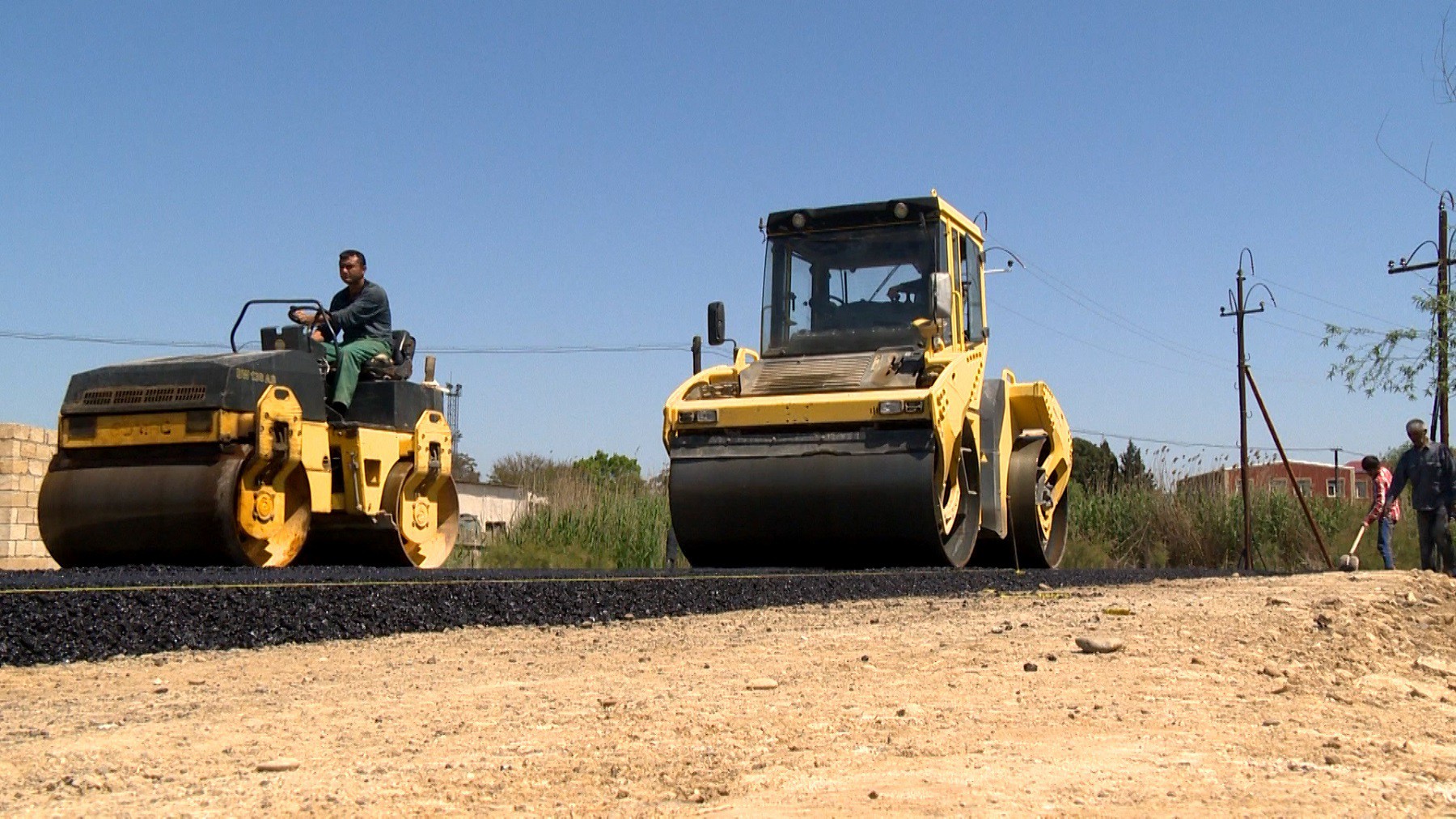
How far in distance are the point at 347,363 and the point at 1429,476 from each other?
9466 millimetres

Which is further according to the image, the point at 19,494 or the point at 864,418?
the point at 19,494

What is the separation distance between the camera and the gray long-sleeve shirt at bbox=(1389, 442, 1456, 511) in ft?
41.7

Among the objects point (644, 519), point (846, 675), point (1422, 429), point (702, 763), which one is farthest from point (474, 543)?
point (702, 763)

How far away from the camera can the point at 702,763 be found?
3418 millimetres

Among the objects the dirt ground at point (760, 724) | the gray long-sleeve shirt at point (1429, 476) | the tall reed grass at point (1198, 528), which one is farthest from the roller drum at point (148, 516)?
the tall reed grass at point (1198, 528)

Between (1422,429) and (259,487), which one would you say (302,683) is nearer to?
(259,487)

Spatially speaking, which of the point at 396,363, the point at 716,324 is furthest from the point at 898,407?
the point at 396,363

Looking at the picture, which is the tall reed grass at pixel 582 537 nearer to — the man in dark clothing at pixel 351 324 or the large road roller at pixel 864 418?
the large road roller at pixel 864 418

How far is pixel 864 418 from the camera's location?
9305 mm

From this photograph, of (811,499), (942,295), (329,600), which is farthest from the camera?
(942,295)

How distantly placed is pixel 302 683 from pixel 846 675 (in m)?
1.85

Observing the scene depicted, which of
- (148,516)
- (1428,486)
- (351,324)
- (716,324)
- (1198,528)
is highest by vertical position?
(716,324)

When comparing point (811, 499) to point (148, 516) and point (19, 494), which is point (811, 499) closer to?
point (148, 516)

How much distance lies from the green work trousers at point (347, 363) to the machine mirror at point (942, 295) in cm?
401
